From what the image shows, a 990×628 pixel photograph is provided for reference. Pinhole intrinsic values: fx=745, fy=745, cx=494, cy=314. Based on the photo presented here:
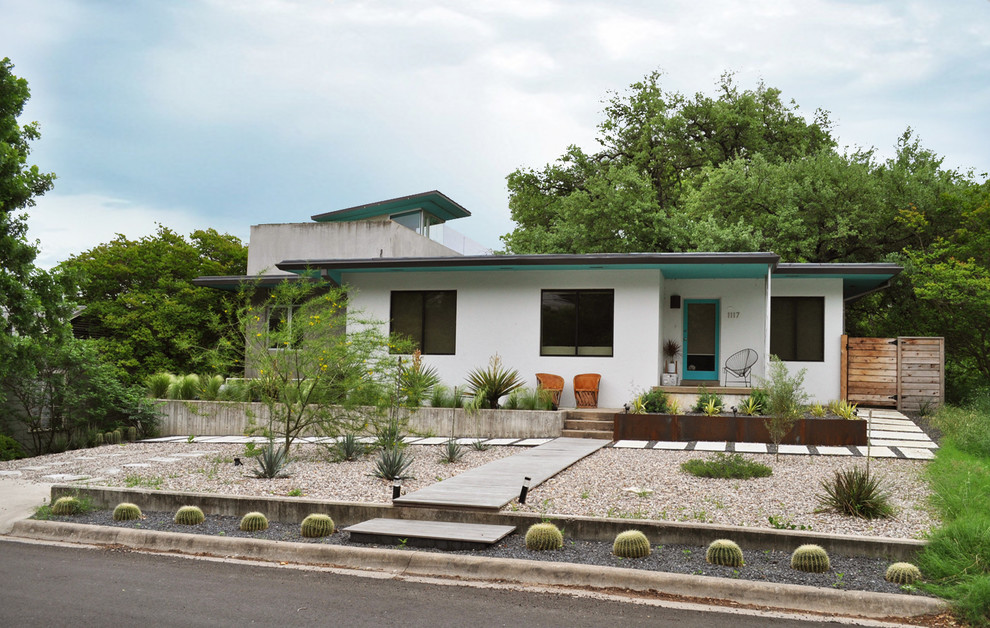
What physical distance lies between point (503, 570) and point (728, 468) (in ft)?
15.1

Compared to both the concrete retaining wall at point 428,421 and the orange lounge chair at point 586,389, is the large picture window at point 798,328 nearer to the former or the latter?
the orange lounge chair at point 586,389

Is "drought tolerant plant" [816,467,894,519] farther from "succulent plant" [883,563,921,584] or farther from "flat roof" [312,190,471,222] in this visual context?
"flat roof" [312,190,471,222]

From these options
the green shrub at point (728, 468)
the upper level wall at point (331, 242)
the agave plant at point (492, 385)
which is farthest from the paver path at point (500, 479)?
the upper level wall at point (331, 242)

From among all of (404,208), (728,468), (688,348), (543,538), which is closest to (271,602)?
(543,538)

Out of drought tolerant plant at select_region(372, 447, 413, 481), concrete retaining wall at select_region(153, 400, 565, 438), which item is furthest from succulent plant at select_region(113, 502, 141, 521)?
concrete retaining wall at select_region(153, 400, 565, 438)

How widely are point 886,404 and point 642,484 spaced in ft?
31.7

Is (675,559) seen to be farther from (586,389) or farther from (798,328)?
(798,328)

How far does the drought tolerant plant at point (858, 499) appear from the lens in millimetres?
7109

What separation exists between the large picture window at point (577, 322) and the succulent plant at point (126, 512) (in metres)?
9.24

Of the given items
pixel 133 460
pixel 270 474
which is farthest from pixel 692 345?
pixel 133 460

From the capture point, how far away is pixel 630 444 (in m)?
12.2

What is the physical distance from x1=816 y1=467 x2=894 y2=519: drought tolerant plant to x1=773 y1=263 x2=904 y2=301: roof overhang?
8.42m

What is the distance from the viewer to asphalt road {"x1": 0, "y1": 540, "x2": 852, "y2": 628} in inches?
188

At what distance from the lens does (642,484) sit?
8844 mm
